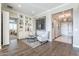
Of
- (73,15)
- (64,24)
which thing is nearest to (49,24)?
(73,15)

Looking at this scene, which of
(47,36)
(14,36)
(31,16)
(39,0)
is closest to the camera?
(39,0)

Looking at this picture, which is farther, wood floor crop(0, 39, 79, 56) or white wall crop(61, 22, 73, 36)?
white wall crop(61, 22, 73, 36)

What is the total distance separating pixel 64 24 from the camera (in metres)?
9.05

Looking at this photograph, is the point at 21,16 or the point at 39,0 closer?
the point at 39,0

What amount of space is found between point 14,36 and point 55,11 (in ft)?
11.4

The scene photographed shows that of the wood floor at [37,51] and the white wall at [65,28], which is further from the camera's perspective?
the white wall at [65,28]

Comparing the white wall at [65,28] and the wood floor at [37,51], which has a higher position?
the white wall at [65,28]

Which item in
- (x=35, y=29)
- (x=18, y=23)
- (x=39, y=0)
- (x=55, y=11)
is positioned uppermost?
(x=55, y=11)

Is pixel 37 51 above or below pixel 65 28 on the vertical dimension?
below

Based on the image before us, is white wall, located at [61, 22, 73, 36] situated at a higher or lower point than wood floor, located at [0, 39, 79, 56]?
higher

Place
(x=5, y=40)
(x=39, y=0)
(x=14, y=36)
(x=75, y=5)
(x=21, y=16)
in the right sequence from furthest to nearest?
(x=21, y=16) < (x=14, y=36) < (x=5, y=40) < (x=75, y=5) < (x=39, y=0)

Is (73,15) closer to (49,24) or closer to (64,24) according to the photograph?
(49,24)

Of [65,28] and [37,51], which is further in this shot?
[65,28]

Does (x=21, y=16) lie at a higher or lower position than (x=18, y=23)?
higher
